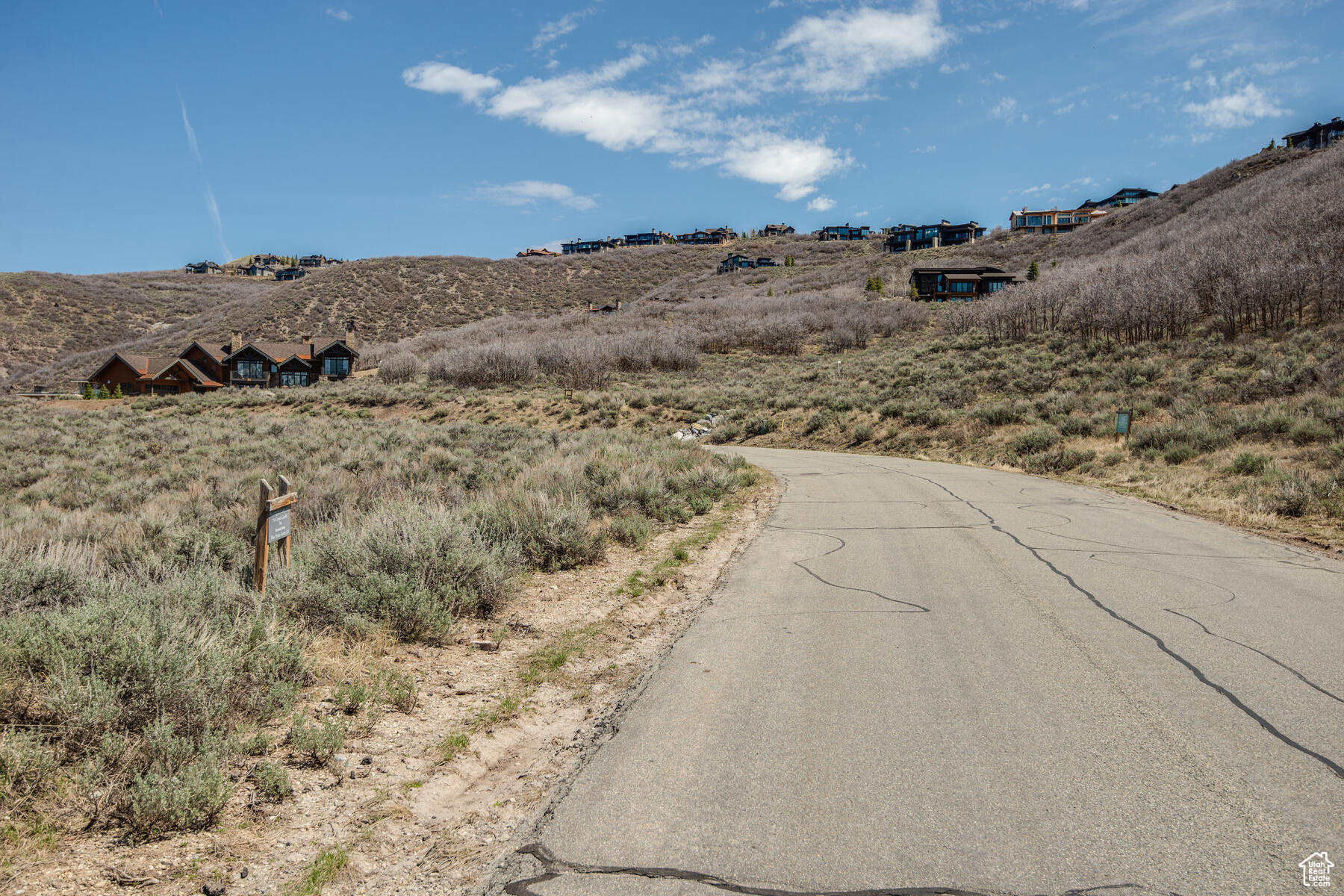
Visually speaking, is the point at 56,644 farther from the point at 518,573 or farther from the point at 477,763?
the point at 518,573

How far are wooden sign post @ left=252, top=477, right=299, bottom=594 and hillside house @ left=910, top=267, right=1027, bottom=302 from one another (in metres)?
72.7

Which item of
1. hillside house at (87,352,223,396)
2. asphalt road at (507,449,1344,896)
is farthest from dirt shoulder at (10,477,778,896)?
hillside house at (87,352,223,396)

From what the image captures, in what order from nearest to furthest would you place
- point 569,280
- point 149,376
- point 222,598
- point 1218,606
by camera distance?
point 222,598, point 1218,606, point 149,376, point 569,280

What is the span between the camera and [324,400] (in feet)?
151

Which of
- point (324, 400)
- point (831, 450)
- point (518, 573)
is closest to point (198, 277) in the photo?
point (324, 400)

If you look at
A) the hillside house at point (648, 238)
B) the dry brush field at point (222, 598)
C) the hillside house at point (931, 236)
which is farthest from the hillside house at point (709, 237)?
the dry brush field at point (222, 598)

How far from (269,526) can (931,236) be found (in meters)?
126

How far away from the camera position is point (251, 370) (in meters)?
65.2

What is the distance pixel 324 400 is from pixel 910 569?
151 feet

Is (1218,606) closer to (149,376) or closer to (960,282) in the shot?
(960,282)

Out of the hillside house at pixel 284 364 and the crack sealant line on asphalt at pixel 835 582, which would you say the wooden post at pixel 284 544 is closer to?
the crack sealant line on asphalt at pixel 835 582

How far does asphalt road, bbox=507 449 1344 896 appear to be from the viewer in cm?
317

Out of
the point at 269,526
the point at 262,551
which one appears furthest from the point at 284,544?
the point at 262,551

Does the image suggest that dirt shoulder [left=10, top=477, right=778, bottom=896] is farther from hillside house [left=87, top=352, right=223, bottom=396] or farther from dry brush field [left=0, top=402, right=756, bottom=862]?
hillside house [left=87, top=352, right=223, bottom=396]
